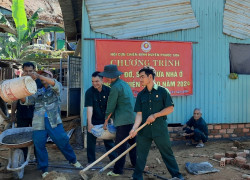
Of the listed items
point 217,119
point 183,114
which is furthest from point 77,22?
point 217,119

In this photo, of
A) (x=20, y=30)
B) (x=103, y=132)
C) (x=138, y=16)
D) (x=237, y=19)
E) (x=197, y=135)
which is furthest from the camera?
(x=20, y=30)

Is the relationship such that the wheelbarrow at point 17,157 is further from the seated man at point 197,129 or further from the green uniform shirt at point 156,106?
the seated man at point 197,129

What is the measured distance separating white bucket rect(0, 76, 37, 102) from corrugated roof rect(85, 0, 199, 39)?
117 inches

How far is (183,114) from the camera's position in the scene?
7.10 metres

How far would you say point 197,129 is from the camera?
21.9 ft

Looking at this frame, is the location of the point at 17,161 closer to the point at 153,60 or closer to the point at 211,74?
the point at 153,60

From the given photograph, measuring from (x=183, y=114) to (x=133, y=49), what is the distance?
209 cm

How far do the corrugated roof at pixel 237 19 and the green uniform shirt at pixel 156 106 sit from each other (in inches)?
162

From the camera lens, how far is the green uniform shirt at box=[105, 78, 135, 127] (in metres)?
4.64

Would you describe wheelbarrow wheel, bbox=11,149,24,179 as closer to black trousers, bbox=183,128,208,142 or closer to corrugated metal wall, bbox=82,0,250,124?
corrugated metal wall, bbox=82,0,250,124

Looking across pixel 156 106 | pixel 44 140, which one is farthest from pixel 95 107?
pixel 156 106

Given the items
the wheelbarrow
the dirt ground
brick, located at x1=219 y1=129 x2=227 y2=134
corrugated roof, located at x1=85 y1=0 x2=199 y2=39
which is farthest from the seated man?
the wheelbarrow

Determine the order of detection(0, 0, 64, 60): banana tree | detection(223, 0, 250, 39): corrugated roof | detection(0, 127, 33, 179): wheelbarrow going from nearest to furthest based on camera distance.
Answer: detection(0, 127, 33, 179): wheelbarrow → detection(223, 0, 250, 39): corrugated roof → detection(0, 0, 64, 60): banana tree

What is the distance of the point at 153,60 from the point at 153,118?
3059 mm
